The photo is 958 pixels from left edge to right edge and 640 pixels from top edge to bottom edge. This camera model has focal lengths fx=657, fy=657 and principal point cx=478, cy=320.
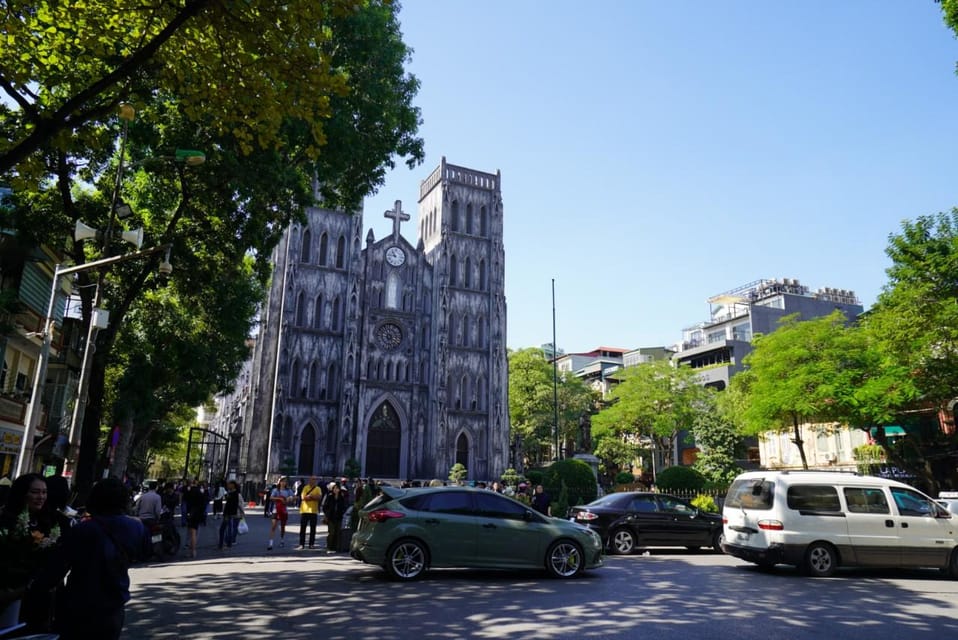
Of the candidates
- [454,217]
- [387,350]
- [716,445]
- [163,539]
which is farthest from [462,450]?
[163,539]

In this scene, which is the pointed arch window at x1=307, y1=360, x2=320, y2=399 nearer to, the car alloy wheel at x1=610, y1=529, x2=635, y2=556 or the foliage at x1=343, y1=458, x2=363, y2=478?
the foliage at x1=343, y1=458, x2=363, y2=478

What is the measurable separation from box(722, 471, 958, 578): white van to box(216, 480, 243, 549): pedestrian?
10.3m

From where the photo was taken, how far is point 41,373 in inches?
453

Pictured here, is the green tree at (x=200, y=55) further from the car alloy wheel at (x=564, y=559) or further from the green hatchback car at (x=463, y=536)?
the car alloy wheel at (x=564, y=559)

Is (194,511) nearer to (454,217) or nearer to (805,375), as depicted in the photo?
(805,375)

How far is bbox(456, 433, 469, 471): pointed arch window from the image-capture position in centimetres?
4767

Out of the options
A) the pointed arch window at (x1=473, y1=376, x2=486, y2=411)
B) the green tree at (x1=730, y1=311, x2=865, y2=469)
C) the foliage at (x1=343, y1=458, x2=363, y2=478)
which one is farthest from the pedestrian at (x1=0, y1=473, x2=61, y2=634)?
the pointed arch window at (x1=473, y1=376, x2=486, y2=411)

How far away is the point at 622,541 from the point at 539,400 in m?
42.1

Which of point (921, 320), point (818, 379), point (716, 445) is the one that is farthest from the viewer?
point (716, 445)

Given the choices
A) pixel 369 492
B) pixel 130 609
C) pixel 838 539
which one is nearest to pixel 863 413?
pixel 838 539

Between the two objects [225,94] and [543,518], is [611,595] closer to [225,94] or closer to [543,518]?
[543,518]

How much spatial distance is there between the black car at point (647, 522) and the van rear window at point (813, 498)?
398 cm

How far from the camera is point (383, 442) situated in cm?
4538

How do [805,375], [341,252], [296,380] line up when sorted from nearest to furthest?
[805,375] → [296,380] → [341,252]
